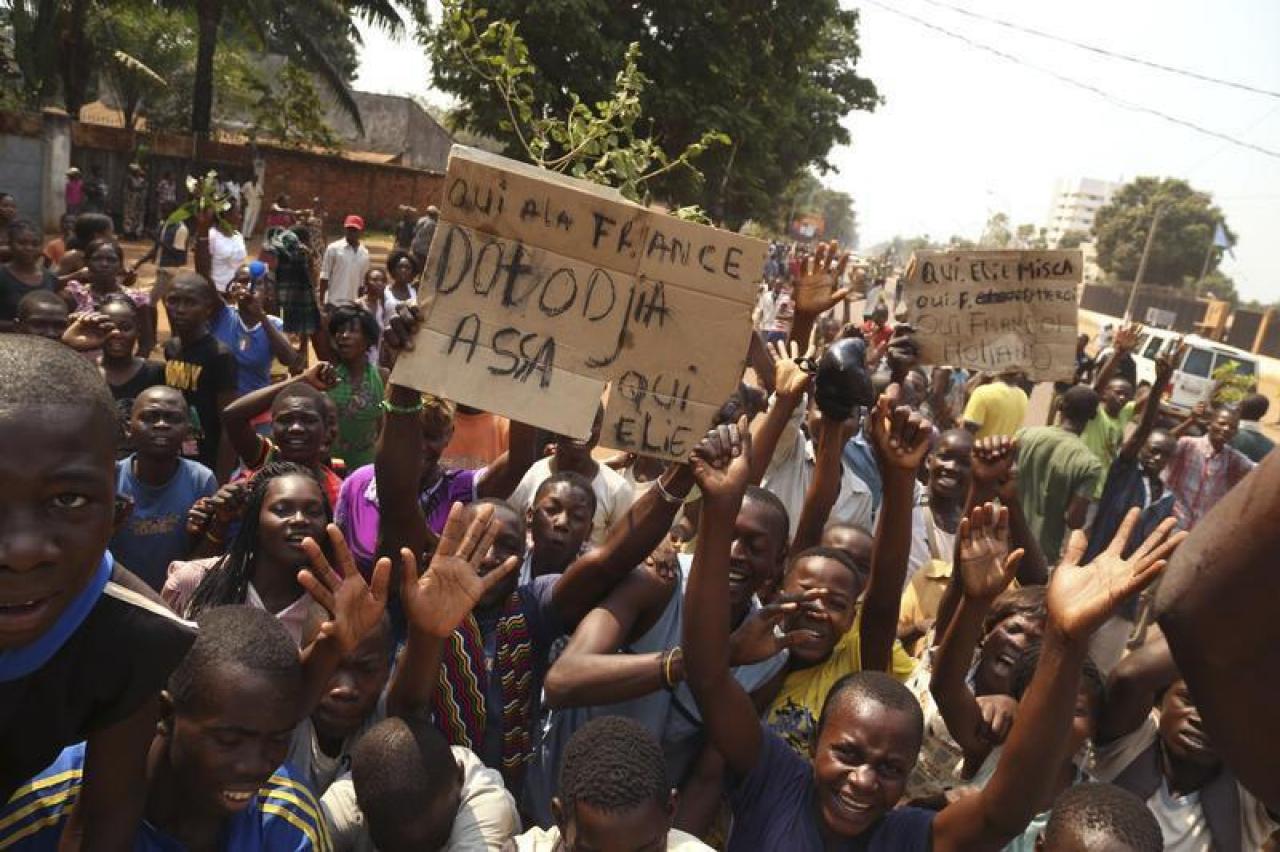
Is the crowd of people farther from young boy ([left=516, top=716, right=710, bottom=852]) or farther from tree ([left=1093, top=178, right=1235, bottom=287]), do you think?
tree ([left=1093, top=178, right=1235, bottom=287])

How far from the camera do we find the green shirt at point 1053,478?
19.3 ft

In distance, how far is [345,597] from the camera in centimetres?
218

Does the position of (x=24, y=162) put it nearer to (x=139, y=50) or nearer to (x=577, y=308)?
(x=139, y=50)

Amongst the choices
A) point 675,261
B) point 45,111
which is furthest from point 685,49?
point 675,261

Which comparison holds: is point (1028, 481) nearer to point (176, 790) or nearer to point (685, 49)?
point (176, 790)

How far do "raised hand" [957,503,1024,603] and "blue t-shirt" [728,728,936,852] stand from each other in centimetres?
59

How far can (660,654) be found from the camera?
2461 mm

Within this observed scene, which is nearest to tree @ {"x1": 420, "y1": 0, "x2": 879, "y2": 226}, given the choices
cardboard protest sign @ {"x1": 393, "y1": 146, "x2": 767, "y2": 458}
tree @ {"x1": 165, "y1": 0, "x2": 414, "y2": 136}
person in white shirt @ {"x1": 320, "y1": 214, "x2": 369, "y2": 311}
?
tree @ {"x1": 165, "y1": 0, "x2": 414, "y2": 136}

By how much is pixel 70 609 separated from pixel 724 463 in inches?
59.2

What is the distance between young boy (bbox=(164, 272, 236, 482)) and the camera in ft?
14.8

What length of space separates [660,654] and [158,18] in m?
31.0

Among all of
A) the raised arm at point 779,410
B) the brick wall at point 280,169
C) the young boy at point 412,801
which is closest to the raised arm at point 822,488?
the raised arm at point 779,410

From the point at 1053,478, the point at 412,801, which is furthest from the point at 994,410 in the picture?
the point at 412,801

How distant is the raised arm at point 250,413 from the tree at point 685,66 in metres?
10.2
